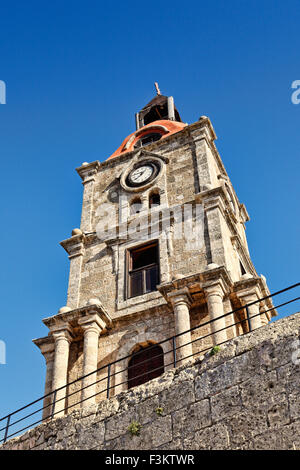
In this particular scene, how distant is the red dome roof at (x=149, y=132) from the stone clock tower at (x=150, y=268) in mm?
91

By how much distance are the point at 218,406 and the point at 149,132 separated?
61.5 feet

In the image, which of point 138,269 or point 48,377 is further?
point 138,269

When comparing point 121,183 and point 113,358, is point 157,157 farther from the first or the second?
point 113,358

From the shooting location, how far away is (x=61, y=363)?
17656 millimetres

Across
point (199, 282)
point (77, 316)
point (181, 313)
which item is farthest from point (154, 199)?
point (181, 313)

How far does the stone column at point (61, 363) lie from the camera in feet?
56.1

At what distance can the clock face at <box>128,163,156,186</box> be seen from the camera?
75.5 feet

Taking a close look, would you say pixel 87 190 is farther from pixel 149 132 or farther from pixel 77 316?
pixel 77 316

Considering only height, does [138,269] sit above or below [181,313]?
above

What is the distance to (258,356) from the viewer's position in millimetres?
9227

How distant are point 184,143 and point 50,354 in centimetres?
985

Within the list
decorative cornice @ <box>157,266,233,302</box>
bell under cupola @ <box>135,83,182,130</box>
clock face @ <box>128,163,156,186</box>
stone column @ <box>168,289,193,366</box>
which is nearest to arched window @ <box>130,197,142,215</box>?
clock face @ <box>128,163,156,186</box>
